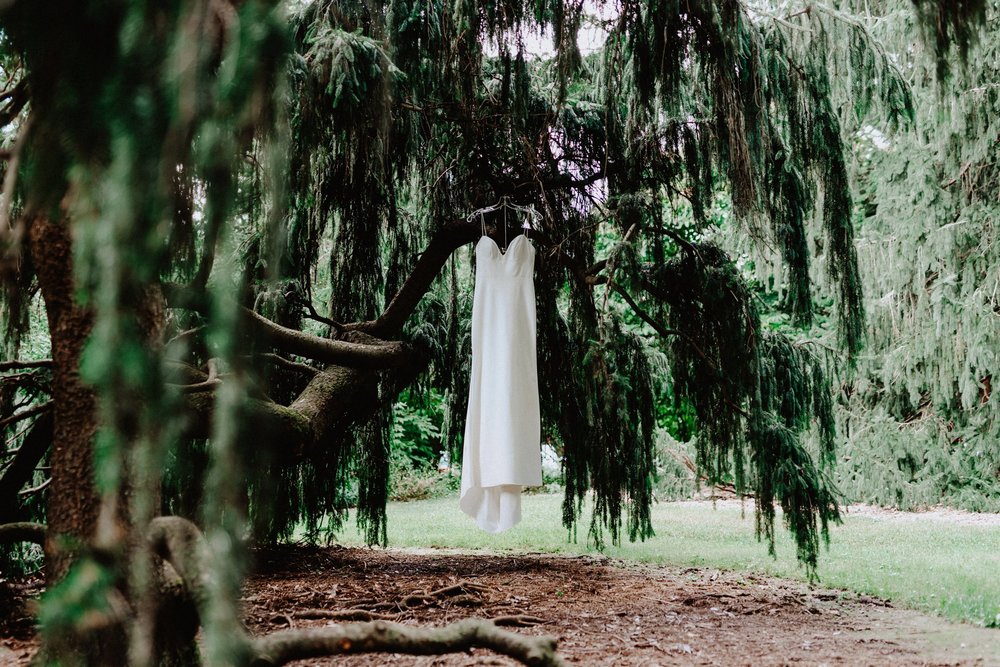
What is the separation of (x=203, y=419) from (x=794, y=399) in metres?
2.94

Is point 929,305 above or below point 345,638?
above

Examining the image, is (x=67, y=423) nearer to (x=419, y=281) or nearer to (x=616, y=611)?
A: (x=419, y=281)

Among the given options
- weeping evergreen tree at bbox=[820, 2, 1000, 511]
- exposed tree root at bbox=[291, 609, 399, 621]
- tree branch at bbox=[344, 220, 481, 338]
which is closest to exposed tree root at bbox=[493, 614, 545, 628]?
exposed tree root at bbox=[291, 609, 399, 621]

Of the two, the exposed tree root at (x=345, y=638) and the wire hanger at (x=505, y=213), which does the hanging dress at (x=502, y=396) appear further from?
the exposed tree root at (x=345, y=638)

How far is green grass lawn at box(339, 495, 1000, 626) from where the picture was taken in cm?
457

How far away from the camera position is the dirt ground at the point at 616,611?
9.75 feet

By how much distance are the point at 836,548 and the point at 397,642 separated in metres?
6.16

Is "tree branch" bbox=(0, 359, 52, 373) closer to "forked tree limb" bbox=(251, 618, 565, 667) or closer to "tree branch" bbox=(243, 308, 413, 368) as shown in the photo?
"tree branch" bbox=(243, 308, 413, 368)

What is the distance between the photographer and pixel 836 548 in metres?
6.66

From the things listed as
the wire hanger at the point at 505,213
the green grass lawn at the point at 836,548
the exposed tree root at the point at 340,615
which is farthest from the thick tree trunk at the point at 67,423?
the green grass lawn at the point at 836,548

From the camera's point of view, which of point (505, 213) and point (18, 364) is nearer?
point (18, 364)

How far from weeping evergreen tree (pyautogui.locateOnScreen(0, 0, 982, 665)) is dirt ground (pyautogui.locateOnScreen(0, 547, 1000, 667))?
44 centimetres

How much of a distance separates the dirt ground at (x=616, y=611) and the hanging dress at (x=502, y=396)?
0.56 meters

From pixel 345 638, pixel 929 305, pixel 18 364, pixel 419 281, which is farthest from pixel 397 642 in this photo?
pixel 929 305
